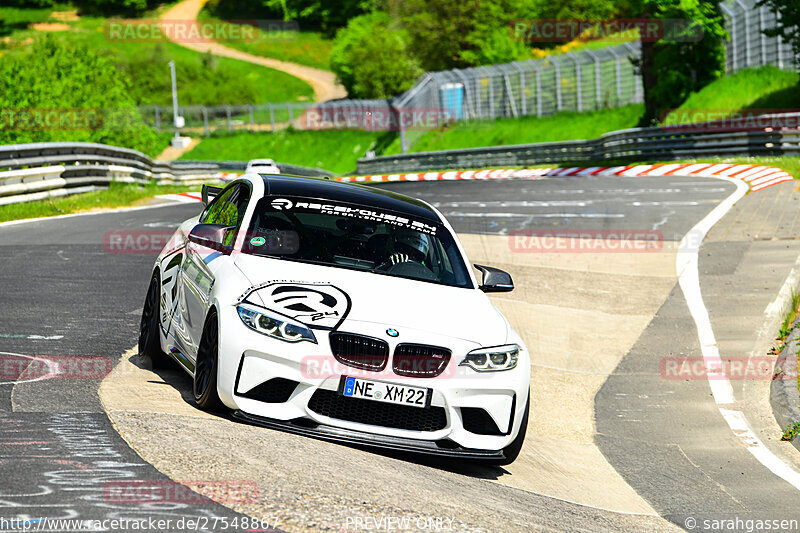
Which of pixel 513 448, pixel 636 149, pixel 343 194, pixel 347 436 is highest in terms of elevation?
pixel 343 194

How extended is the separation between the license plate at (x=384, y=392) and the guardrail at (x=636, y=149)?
24299mm

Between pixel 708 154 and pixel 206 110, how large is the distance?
2540 inches

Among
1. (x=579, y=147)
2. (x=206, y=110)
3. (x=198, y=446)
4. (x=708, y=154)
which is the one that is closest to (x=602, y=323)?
(x=198, y=446)

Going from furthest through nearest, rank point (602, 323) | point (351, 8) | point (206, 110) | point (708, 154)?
point (351, 8)
point (206, 110)
point (708, 154)
point (602, 323)

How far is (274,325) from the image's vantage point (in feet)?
21.2

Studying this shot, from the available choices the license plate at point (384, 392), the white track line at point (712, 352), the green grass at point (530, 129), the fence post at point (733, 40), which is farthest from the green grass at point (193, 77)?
the license plate at point (384, 392)

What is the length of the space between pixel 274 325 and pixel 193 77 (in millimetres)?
107487

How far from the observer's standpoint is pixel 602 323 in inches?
489

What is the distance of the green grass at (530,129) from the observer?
160 feet

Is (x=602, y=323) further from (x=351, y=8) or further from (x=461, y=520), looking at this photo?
(x=351, y=8)

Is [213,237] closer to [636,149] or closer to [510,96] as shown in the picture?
[636,149]

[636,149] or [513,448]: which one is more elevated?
[513,448]

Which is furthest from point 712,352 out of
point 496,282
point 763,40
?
point 763,40

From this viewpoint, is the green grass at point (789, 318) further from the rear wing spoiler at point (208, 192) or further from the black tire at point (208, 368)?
the black tire at point (208, 368)
